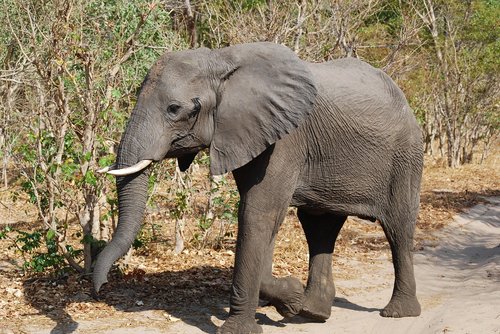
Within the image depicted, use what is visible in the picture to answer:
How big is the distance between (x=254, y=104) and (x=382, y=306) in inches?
108

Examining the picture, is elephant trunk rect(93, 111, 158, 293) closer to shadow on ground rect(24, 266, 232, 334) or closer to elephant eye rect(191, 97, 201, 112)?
elephant eye rect(191, 97, 201, 112)

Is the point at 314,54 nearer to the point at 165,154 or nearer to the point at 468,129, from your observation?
the point at 165,154

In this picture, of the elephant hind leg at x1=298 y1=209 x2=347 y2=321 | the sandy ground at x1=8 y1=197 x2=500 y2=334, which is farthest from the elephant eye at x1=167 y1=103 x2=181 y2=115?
the elephant hind leg at x1=298 y1=209 x2=347 y2=321

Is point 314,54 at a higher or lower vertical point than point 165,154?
higher

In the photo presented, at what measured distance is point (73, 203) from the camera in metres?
7.48

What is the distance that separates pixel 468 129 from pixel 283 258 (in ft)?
51.8

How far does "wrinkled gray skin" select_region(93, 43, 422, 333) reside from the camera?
5.46m

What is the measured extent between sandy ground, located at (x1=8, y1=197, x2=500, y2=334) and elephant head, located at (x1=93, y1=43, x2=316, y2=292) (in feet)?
4.34

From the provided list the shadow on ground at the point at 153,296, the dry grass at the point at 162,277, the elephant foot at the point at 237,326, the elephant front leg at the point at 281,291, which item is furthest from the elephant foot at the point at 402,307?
the dry grass at the point at 162,277

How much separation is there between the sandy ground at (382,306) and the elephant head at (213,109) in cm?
132

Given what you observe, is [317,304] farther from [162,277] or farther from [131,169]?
[131,169]

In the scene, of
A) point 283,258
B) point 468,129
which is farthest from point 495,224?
point 468,129

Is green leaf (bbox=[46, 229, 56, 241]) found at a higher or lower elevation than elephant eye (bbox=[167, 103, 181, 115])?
lower

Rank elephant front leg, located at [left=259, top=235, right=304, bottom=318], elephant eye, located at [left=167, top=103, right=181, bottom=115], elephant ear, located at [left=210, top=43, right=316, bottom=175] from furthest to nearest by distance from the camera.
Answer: elephant front leg, located at [left=259, top=235, right=304, bottom=318]
elephant ear, located at [left=210, top=43, right=316, bottom=175]
elephant eye, located at [left=167, top=103, right=181, bottom=115]
